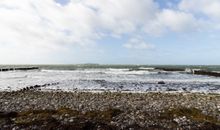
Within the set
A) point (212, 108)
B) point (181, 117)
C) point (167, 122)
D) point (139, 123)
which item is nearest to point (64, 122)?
point (139, 123)

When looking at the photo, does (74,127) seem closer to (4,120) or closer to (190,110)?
(4,120)

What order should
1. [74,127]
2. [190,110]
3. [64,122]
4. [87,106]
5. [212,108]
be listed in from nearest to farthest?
[74,127]
[64,122]
[190,110]
[212,108]
[87,106]

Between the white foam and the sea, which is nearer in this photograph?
the sea

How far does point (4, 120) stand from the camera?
11734 mm

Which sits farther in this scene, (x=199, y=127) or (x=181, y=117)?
(x=181, y=117)

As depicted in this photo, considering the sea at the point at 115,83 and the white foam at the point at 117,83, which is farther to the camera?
the white foam at the point at 117,83

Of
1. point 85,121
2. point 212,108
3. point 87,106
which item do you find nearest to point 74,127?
point 85,121

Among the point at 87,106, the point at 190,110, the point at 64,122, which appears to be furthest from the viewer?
the point at 87,106

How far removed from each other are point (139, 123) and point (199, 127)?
2.08 meters

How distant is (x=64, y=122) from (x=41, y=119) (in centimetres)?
99

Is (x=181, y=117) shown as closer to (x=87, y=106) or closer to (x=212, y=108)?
(x=212, y=108)

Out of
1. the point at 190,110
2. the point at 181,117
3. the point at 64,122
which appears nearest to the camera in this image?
the point at 64,122

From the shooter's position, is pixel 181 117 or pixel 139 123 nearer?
pixel 139 123

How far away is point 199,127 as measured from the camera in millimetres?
10766
